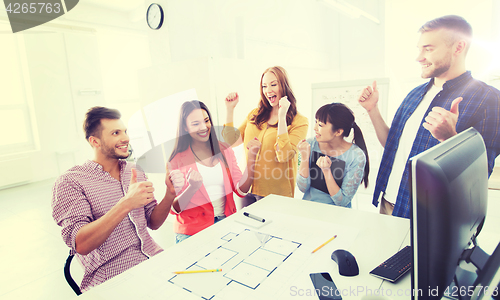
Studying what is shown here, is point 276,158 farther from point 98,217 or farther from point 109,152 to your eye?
point 98,217

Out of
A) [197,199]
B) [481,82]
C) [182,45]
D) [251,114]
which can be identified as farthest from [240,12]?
[481,82]

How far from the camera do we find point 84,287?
4.26ft

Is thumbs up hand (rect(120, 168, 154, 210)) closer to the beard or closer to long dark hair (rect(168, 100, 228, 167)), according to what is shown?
the beard

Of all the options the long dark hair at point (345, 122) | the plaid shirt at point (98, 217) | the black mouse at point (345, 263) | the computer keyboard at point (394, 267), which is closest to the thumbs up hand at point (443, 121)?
the long dark hair at point (345, 122)

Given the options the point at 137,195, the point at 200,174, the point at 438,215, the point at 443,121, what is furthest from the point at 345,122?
the point at 438,215

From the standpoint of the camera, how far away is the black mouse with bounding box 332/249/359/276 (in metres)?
0.91

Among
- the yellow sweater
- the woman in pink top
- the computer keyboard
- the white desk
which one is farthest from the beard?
the computer keyboard

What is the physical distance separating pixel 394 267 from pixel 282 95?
5.33 feet

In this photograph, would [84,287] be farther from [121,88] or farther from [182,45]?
[121,88]

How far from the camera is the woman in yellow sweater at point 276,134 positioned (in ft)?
7.29

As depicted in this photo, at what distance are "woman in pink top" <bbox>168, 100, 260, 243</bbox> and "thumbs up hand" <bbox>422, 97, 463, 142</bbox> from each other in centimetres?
134

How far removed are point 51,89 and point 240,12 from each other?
317 centimetres

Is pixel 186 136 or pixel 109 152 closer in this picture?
pixel 109 152

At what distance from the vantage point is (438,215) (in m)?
0.50
